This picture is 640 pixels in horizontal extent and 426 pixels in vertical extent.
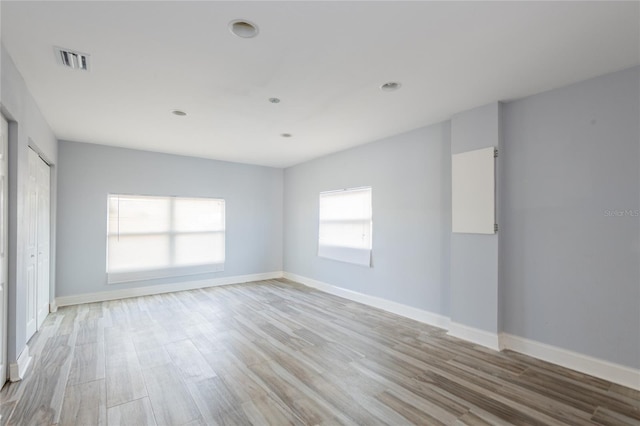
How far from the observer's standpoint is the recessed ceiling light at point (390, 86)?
276 cm

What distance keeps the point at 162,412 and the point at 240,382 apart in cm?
59

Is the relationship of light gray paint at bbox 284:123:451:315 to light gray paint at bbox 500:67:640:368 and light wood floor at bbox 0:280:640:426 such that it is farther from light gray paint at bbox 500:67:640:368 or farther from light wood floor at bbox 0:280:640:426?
light gray paint at bbox 500:67:640:368

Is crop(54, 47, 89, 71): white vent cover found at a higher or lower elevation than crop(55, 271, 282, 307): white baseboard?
higher

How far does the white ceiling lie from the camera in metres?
1.81

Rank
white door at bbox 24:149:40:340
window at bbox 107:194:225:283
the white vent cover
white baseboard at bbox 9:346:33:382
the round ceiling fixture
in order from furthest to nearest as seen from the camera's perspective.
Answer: window at bbox 107:194:225:283, white door at bbox 24:149:40:340, white baseboard at bbox 9:346:33:382, the white vent cover, the round ceiling fixture

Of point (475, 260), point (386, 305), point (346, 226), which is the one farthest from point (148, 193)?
point (475, 260)

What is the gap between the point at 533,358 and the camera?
9.65 feet

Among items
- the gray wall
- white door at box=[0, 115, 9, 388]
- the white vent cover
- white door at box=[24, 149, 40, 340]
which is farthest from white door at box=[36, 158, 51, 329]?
the white vent cover

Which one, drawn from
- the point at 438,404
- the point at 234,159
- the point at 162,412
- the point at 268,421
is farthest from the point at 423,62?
the point at 234,159

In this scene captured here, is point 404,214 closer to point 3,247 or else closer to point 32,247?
point 3,247

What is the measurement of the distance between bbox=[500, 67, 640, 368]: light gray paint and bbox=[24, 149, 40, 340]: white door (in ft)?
16.8

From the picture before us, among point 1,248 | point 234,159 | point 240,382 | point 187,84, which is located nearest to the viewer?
point 1,248

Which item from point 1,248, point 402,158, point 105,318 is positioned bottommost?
point 105,318

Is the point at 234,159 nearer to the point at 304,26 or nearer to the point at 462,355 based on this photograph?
the point at 304,26
